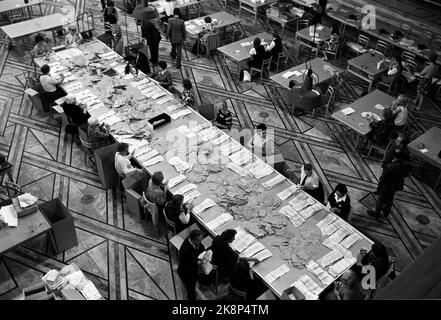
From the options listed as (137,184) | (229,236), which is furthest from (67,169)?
(229,236)

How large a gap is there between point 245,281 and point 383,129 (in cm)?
564

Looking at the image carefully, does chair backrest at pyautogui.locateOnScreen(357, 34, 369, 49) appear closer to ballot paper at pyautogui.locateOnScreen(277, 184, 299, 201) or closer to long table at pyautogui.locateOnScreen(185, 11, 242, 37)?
long table at pyautogui.locateOnScreen(185, 11, 242, 37)

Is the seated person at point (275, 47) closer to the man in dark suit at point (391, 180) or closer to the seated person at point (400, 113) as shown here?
the seated person at point (400, 113)

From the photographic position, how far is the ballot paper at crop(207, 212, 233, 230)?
7.88 metres

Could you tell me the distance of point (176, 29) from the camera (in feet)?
44.5

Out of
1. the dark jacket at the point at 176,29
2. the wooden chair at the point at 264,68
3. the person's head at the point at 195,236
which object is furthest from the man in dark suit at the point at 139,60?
the person's head at the point at 195,236

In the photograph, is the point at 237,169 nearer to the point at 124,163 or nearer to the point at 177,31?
the point at 124,163

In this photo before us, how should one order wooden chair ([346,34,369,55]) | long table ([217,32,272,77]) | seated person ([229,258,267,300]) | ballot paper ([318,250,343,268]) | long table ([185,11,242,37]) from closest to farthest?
seated person ([229,258,267,300]) → ballot paper ([318,250,343,268]) → long table ([217,32,272,77]) → wooden chair ([346,34,369,55]) → long table ([185,11,242,37])

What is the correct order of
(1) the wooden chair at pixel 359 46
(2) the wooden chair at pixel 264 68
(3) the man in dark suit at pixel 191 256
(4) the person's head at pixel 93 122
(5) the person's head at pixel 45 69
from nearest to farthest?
(3) the man in dark suit at pixel 191 256 → (4) the person's head at pixel 93 122 → (5) the person's head at pixel 45 69 → (2) the wooden chair at pixel 264 68 → (1) the wooden chair at pixel 359 46

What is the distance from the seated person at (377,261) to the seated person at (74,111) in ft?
22.1

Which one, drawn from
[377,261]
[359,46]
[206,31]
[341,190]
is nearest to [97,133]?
[341,190]

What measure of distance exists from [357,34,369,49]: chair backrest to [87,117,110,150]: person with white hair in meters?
9.05

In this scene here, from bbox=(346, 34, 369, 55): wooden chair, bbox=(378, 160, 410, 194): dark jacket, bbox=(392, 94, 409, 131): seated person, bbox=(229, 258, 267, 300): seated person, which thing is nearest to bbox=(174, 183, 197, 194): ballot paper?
bbox=(229, 258, 267, 300): seated person

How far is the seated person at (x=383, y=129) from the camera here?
1063cm
